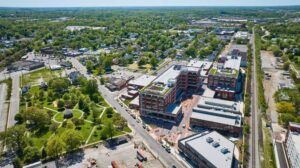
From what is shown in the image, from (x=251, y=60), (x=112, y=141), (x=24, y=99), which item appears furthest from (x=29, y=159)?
(x=251, y=60)

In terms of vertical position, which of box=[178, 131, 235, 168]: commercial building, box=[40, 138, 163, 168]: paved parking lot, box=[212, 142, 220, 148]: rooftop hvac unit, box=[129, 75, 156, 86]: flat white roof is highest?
box=[129, 75, 156, 86]: flat white roof

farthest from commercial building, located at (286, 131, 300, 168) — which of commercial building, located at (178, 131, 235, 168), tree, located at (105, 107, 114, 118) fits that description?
tree, located at (105, 107, 114, 118)

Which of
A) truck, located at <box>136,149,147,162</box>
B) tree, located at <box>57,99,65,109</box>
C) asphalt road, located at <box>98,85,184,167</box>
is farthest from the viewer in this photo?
tree, located at <box>57,99,65,109</box>

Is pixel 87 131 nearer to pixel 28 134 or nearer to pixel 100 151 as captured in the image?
pixel 100 151

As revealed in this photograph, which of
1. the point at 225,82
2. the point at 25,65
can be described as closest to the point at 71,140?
the point at 225,82

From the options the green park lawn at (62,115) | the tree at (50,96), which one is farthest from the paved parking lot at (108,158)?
the tree at (50,96)

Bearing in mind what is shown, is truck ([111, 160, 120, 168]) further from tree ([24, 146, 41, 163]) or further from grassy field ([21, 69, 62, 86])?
grassy field ([21, 69, 62, 86])
